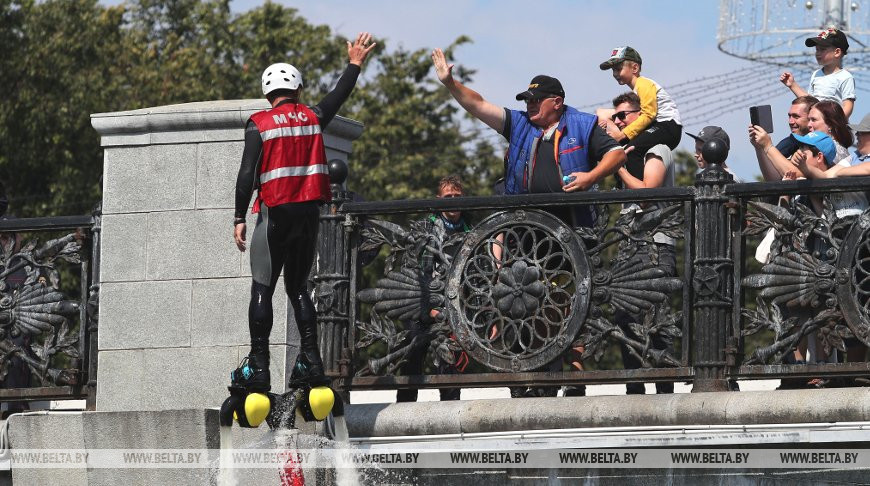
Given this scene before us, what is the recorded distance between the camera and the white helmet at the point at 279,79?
10.5m

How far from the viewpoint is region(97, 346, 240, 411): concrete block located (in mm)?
10938

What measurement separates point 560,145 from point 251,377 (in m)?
2.45

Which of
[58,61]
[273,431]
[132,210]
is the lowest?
[273,431]

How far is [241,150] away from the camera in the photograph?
36.1 ft

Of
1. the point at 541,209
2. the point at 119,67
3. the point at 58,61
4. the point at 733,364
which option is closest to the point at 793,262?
the point at 733,364

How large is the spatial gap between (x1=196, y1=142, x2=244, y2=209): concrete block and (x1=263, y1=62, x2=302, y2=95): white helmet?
2.10 ft

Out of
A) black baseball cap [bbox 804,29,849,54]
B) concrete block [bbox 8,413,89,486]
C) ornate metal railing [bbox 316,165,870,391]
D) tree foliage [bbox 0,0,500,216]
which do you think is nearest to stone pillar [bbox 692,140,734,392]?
ornate metal railing [bbox 316,165,870,391]

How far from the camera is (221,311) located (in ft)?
36.0

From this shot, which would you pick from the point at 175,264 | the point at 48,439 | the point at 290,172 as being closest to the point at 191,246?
the point at 175,264

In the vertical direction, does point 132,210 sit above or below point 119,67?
below

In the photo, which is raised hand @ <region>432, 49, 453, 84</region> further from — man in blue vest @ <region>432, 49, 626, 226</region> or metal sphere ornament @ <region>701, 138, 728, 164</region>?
metal sphere ornament @ <region>701, 138, 728, 164</region>

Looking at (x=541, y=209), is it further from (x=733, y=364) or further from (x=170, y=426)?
(x=170, y=426)

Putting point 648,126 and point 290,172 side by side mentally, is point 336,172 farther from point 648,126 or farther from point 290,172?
point 648,126

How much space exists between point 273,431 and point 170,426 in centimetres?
69
